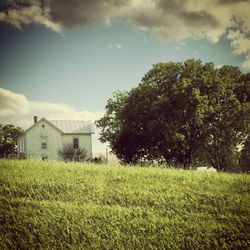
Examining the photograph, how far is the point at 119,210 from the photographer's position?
11141 mm

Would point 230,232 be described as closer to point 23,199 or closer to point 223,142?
point 23,199

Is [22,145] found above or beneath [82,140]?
beneath

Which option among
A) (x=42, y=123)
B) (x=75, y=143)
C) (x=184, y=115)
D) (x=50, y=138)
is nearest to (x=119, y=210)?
(x=184, y=115)

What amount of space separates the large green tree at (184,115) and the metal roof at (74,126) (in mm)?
15364

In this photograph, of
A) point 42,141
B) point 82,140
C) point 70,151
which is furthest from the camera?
point 82,140

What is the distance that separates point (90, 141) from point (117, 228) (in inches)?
1506

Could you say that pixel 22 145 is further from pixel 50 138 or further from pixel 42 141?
pixel 50 138

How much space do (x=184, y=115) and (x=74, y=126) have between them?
2139 centimetres

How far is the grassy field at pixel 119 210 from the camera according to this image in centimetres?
991

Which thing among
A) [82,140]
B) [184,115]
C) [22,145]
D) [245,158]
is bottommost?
[245,158]

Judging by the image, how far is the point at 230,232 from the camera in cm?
1050

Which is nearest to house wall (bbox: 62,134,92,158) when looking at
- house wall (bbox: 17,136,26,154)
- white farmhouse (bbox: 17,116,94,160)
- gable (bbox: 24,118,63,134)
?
white farmhouse (bbox: 17,116,94,160)

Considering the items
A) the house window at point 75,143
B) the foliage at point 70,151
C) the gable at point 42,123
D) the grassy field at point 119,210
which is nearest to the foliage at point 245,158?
the foliage at point 70,151

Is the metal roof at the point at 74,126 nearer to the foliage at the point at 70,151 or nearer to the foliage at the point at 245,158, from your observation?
the foliage at the point at 70,151
